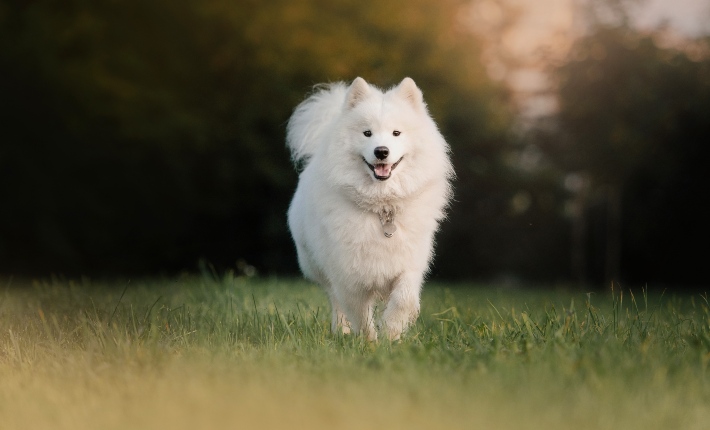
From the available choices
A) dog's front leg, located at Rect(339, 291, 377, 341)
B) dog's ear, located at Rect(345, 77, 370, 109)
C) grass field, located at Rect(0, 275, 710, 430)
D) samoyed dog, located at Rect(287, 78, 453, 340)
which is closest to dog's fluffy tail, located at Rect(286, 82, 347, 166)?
dog's ear, located at Rect(345, 77, 370, 109)

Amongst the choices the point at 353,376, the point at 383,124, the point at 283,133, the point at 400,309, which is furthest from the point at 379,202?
the point at 283,133

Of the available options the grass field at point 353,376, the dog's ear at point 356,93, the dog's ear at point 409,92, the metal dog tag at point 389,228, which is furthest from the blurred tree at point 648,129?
the metal dog tag at point 389,228

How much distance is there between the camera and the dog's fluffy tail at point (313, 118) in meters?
6.72

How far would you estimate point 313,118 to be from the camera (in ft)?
22.3

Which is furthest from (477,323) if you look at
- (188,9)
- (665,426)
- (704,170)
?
(188,9)

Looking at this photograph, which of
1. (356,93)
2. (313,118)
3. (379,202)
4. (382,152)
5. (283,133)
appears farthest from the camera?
(283,133)

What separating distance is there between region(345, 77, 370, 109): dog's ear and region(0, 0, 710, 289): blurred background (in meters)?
8.18

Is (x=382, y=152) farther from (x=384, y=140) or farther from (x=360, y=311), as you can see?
(x=360, y=311)

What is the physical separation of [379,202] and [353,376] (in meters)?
1.72

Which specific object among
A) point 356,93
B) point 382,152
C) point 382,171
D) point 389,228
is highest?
point 356,93

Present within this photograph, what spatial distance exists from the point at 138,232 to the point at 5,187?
2.35 m

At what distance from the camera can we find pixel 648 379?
13.1ft

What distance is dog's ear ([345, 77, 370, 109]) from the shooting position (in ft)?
18.8

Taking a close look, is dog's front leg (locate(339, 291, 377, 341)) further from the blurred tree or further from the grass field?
the blurred tree
